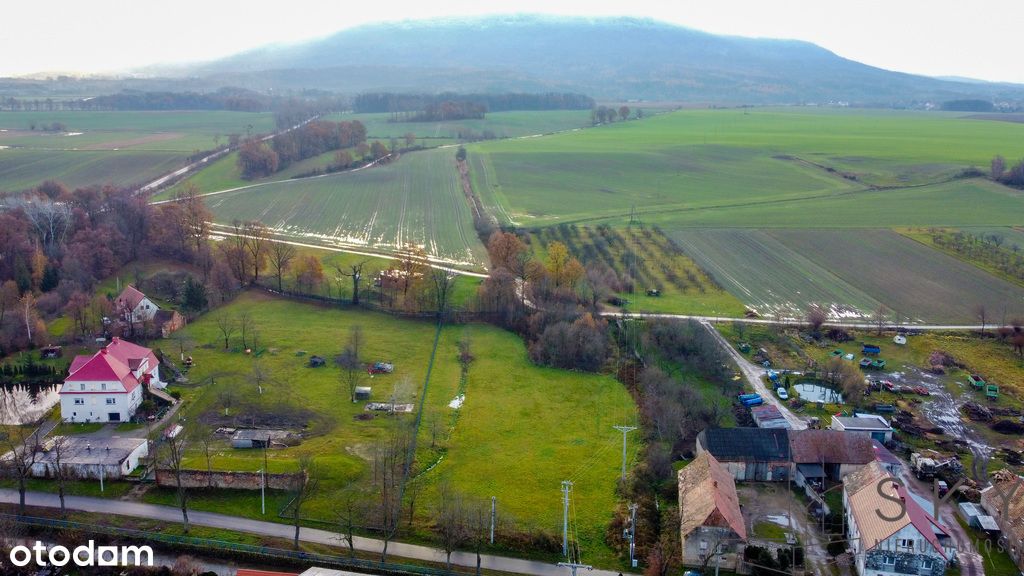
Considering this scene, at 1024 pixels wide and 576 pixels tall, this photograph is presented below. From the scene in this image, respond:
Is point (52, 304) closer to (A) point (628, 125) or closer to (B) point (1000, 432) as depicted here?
(B) point (1000, 432)

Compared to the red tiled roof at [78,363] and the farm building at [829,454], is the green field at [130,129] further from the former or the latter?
the farm building at [829,454]

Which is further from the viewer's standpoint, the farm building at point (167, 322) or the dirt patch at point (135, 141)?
the dirt patch at point (135, 141)

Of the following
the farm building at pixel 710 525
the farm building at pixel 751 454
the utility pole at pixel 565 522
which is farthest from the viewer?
the farm building at pixel 751 454

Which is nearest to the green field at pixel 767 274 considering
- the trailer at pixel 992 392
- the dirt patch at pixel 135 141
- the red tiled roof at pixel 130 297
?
the trailer at pixel 992 392

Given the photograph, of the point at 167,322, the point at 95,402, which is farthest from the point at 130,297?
the point at 95,402

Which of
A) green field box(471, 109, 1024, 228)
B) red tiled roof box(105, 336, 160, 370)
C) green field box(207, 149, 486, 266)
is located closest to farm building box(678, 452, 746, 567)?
red tiled roof box(105, 336, 160, 370)

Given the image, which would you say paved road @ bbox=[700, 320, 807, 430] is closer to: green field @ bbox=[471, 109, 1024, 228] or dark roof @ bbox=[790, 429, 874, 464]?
dark roof @ bbox=[790, 429, 874, 464]
